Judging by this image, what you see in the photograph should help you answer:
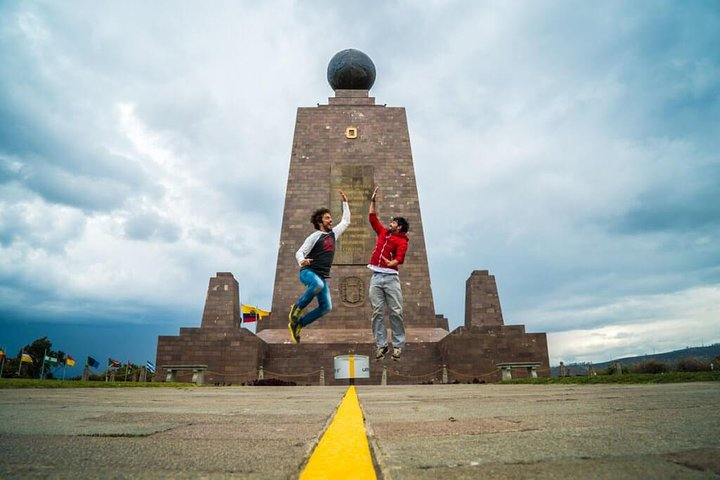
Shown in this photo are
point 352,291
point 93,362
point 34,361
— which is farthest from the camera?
point 34,361

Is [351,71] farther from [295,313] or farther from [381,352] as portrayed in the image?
[381,352]

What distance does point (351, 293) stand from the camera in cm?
1950

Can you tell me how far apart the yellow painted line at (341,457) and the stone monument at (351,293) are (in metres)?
14.4

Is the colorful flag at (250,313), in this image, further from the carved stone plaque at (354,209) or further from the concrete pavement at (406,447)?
the concrete pavement at (406,447)

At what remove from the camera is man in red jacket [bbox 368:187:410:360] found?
5.84 meters

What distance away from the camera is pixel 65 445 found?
158 centimetres

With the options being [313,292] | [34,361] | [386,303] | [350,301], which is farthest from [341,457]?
[34,361]

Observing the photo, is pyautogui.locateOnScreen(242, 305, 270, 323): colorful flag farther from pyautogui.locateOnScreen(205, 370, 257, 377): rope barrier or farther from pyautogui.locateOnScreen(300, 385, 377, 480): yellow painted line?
pyautogui.locateOnScreen(300, 385, 377, 480): yellow painted line

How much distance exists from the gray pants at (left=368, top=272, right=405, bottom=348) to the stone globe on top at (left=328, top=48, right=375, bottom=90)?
A: 1997cm

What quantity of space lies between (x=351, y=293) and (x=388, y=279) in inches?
536

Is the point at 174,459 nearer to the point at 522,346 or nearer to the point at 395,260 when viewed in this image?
the point at 395,260

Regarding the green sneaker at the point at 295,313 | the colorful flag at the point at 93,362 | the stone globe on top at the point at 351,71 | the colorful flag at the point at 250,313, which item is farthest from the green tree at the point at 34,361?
the green sneaker at the point at 295,313

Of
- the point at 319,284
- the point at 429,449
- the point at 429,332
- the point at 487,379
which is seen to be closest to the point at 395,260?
the point at 319,284

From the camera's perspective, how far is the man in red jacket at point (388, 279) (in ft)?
19.2
